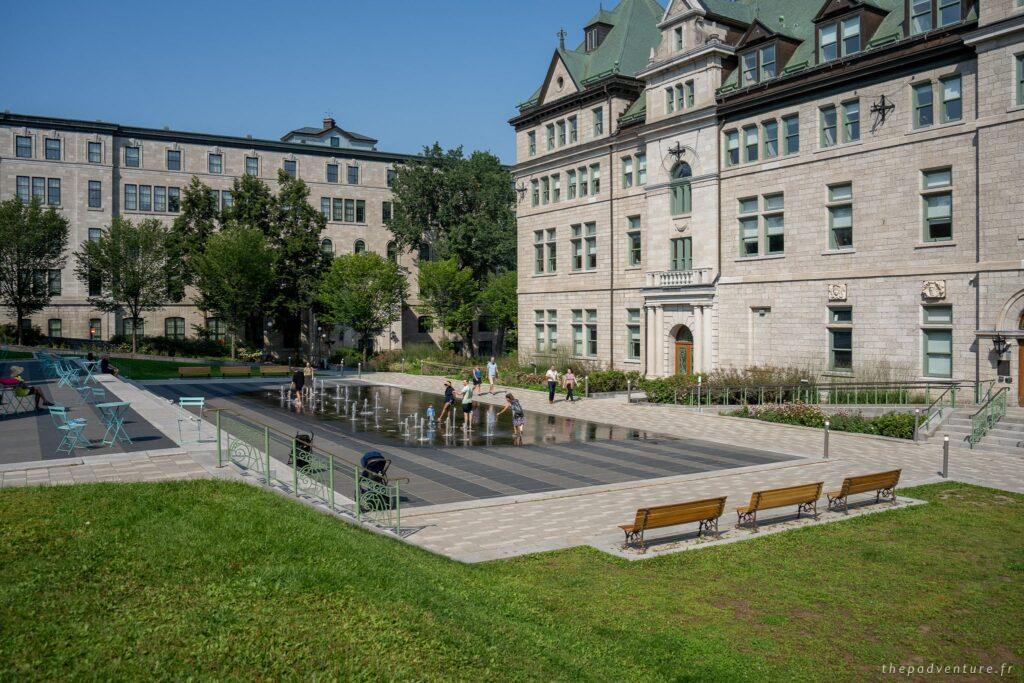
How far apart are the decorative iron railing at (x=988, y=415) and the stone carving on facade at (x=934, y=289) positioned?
467 cm

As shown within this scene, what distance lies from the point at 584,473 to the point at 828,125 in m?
22.0

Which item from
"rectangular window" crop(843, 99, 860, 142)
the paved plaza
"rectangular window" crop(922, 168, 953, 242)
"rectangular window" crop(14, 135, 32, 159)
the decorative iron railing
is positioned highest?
"rectangular window" crop(14, 135, 32, 159)

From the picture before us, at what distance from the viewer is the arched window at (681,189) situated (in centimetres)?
3981

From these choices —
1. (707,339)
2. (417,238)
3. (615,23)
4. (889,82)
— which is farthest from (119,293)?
(889,82)

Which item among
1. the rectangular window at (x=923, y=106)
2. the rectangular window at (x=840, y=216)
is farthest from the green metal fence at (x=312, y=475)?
the rectangular window at (x=923, y=106)

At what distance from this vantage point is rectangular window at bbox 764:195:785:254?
35.7 metres

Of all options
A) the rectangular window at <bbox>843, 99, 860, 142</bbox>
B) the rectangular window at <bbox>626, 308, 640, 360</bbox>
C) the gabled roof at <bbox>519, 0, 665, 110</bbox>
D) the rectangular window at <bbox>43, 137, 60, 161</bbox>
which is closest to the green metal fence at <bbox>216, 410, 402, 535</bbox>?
the rectangular window at <bbox>843, 99, 860, 142</bbox>

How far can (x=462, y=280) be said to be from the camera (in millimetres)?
60781

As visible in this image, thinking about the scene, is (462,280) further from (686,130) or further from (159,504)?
(159,504)

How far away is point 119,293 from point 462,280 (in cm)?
2559

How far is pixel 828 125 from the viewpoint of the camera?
3369cm

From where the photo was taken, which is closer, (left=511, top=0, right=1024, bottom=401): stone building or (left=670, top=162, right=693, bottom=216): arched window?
(left=511, top=0, right=1024, bottom=401): stone building

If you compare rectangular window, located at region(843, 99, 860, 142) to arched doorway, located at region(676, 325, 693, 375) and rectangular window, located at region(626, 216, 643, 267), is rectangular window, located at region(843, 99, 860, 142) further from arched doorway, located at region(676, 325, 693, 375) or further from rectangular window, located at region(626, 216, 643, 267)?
rectangular window, located at region(626, 216, 643, 267)

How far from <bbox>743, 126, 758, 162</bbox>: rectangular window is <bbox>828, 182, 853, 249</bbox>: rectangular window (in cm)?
457
